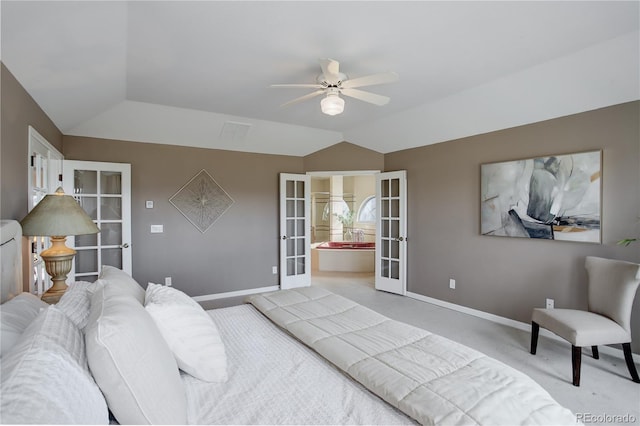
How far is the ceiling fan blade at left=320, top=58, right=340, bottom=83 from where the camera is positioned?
2.31 m

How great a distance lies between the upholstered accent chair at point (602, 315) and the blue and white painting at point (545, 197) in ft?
1.52

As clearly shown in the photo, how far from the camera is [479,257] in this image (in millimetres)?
4086

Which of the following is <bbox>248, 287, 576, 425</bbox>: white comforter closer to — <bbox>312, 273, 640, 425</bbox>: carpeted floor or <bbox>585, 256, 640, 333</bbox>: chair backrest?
<bbox>312, 273, 640, 425</bbox>: carpeted floor

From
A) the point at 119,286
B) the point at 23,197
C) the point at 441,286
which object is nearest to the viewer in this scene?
the point at 119,286

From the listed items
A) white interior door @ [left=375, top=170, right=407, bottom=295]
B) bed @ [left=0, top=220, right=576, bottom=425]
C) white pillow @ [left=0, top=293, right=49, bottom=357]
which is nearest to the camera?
bed @ [left=0, top=220, right=576, bottom=425]

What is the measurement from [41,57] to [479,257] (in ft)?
15.3

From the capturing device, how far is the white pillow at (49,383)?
0.65 meters

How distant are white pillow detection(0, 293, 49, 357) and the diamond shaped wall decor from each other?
329 cm

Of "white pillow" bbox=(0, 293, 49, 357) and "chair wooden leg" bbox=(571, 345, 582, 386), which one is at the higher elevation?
"white pillow" bbox=(0, 293, 49, 357)

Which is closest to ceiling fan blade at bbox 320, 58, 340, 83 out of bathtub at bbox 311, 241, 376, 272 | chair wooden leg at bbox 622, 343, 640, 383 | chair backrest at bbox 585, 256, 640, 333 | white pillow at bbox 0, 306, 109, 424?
white pillow at bbox 0, 306, 109, 424

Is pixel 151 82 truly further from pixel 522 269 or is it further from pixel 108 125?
pixel 522 269

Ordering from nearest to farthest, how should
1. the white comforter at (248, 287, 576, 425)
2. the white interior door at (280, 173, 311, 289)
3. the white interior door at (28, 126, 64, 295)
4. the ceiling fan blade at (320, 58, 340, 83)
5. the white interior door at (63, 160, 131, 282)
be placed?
1. the white comforter at (248, 287, 576, 425)
2. the ceiling fan blade at (320, 58, 340, 83)
3. the white interior door at (28, 126, 64, 295)
4. the white interior door at (63, 160, 131, 282)
5. the white interior door at (280, 173, 311, 289)

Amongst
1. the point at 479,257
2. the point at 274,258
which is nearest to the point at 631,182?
the point at 479,257

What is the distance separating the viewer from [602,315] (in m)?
2.69
